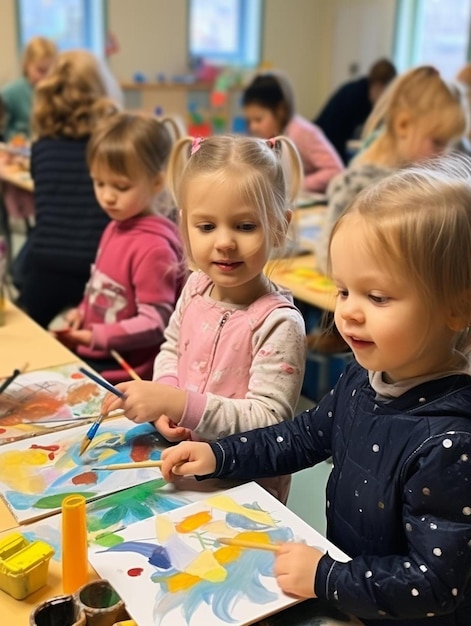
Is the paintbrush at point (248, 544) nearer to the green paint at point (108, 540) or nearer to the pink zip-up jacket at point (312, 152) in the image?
the green paint at point (108, 540)

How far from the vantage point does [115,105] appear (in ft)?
7.32

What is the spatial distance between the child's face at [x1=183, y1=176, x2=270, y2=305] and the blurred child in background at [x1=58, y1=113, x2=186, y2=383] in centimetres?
53

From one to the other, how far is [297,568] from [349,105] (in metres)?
4.06

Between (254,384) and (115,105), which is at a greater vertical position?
(115,105)

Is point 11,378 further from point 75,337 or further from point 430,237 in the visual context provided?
point 430,237

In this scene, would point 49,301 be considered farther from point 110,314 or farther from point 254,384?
point 254,384

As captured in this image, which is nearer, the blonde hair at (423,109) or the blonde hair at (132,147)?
the blonde hair at (132,147)

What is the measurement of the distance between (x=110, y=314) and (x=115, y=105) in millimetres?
794

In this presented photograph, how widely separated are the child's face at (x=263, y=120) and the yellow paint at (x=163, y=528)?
2645mm

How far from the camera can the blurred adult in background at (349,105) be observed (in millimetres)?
4484

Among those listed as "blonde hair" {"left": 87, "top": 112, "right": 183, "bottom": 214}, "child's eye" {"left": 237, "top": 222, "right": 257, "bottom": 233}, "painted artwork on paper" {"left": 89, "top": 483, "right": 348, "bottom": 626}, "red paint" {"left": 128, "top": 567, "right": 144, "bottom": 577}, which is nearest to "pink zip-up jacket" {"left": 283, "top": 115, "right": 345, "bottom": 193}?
"blonde hair" {"left": 87, "top": 112, "right": 183, "bottom": 214}

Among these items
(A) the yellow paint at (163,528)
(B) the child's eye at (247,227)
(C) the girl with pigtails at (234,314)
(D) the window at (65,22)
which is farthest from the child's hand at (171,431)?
(D) the window at (65,22)

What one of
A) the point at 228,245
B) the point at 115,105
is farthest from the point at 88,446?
the point at 115,105

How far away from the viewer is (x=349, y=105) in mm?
4496
